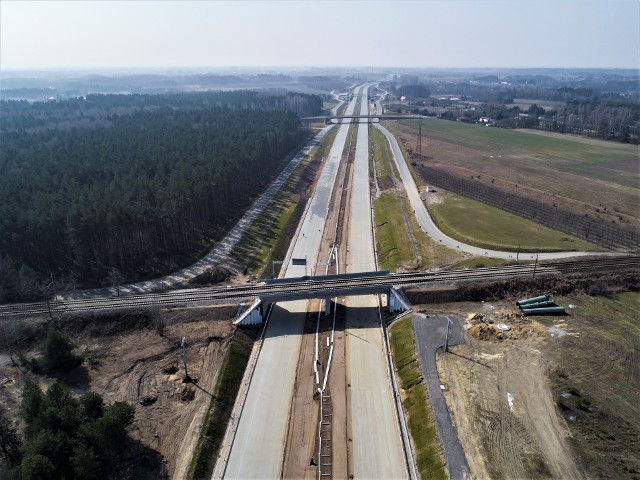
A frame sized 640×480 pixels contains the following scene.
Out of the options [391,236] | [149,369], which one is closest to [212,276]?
[149,369]

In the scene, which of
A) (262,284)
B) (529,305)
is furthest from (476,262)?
(262,284)

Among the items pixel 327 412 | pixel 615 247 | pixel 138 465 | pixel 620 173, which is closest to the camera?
pixel 138 465

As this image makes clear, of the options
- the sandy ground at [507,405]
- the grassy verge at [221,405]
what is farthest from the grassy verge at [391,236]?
the grassy verge at [221,405]

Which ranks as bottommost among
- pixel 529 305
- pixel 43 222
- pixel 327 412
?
pixel 327 412

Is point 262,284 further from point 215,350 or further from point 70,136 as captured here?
point 70,136

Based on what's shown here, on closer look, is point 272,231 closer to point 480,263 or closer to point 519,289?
point 480,263

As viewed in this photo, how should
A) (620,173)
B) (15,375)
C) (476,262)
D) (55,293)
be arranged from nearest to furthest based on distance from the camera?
(15,375)
(55,293)
(476,262)
(620,173)
